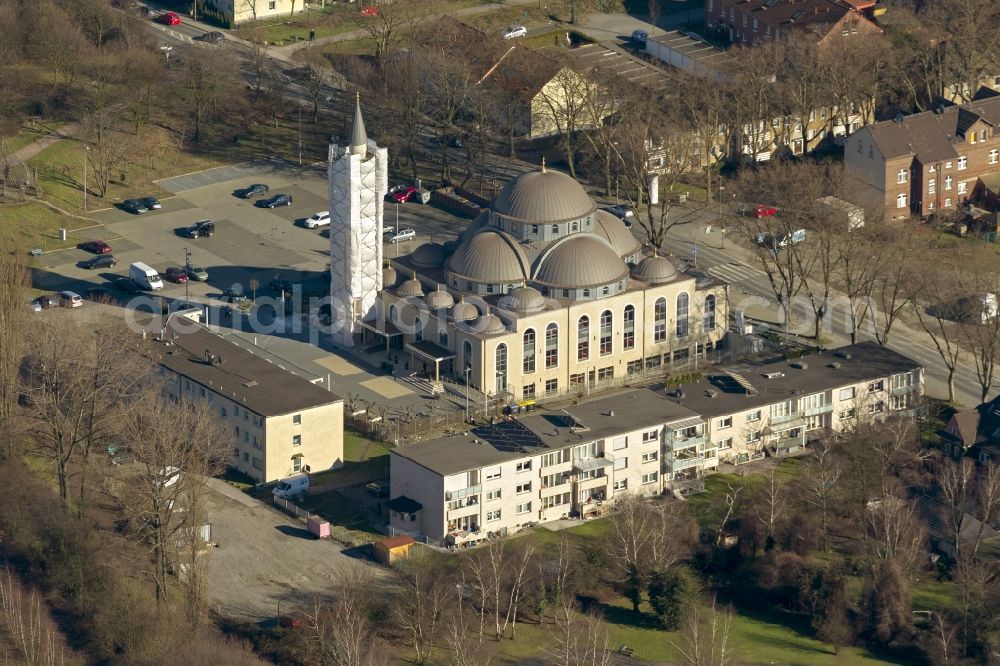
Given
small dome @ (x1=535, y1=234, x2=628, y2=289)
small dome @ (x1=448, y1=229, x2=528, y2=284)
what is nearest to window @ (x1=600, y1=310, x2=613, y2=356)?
small dome @ (x1=535, y1=234, x2=628, y2=289)

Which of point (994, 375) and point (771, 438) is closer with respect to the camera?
point (771, 438)

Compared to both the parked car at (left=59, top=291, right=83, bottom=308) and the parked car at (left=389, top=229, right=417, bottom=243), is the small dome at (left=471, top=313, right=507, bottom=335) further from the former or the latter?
the parked car at (left=59, top=291, right=83, bottom=308)

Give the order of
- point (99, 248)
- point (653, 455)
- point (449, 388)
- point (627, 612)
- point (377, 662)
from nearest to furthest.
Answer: point (377, 662) → point (627, 612) → point (653, 455) → point (449, 388) → point (99, 248)

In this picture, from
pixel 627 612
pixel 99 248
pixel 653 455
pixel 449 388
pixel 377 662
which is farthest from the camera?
pixel 99 248

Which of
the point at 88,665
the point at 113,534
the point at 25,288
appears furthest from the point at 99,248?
the point at 88,665

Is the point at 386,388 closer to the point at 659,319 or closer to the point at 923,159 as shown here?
the point at 659,319

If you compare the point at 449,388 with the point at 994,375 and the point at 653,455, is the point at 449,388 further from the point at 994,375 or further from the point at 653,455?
the point at 994,375

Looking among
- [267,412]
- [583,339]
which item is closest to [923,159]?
[583,339]
